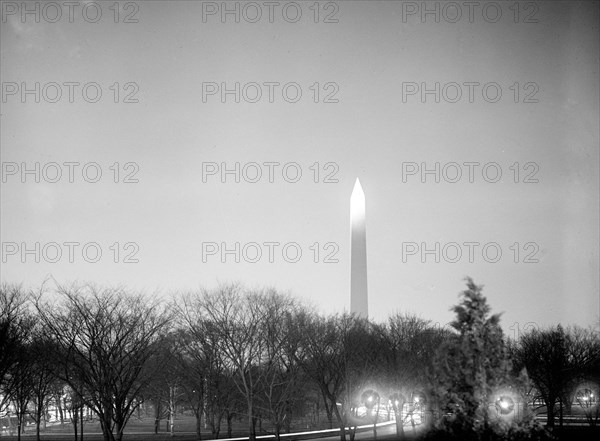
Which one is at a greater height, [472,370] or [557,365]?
[472,370]

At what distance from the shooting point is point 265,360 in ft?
150

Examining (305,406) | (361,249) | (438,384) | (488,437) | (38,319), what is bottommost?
(305,406)

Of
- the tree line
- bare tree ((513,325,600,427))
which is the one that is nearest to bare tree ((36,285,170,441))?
the tree line

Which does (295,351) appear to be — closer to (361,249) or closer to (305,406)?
(305,406)

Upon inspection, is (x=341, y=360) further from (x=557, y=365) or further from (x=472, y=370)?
(x=472, y=370)

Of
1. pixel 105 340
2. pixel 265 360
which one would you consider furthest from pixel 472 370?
pixel 265 360

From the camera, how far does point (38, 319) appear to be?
3894 centimetres

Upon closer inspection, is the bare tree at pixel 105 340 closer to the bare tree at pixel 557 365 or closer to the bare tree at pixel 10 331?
the bare tree at pixel 10 331

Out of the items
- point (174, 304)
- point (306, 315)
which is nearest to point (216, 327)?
point (174, 304)

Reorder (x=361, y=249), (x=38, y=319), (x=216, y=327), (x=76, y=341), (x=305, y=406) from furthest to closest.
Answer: (x=361, y=249), (x=305, y=406), (x=216, y=327), (x=38, y=319), (x=76, y=341)

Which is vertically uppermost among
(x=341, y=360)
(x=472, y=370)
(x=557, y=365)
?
(x=472, y=370)

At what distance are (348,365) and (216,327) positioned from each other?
8946 millimetres

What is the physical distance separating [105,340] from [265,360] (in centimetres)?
1616

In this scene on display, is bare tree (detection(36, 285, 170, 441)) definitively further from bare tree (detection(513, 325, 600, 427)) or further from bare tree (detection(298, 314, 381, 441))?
bare tree (detection(513, 325, 600, 427))
